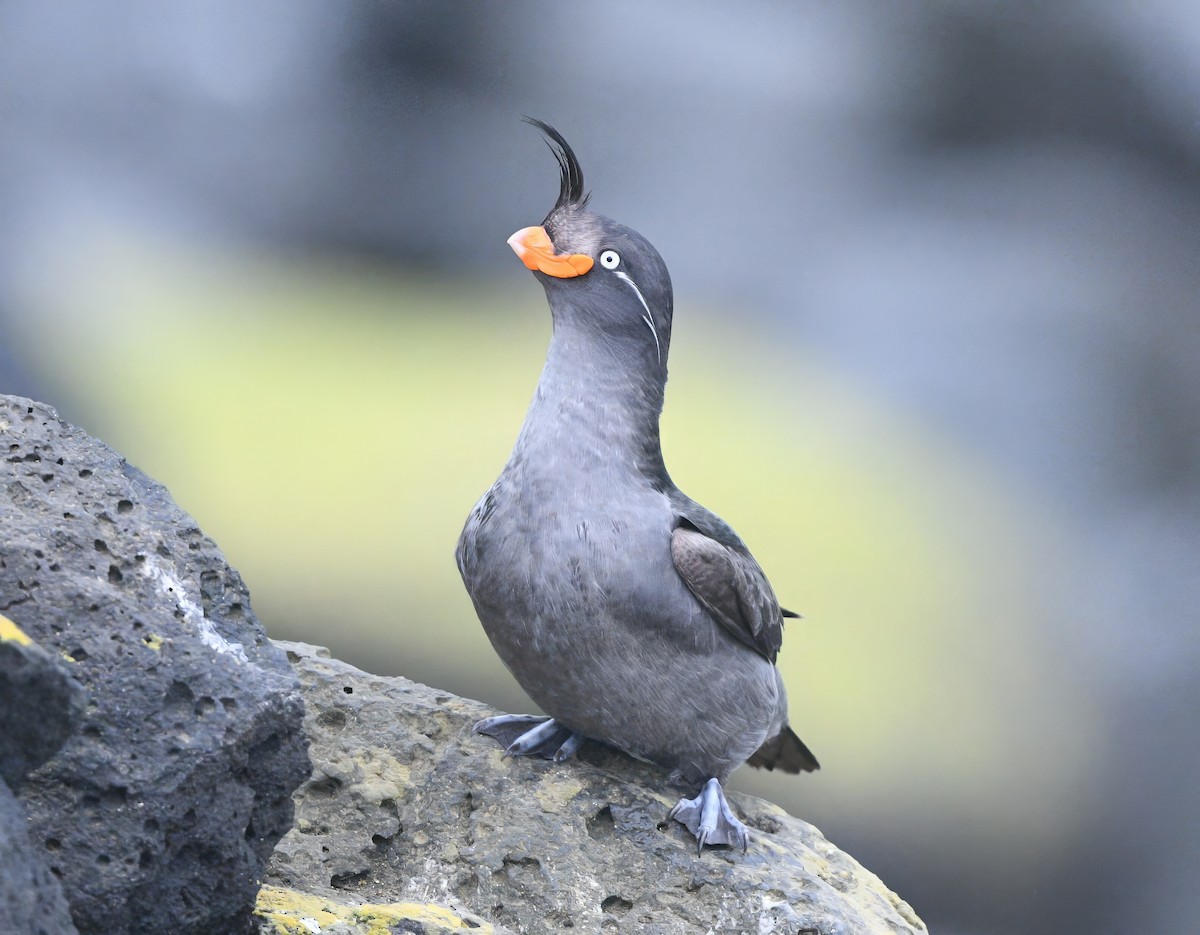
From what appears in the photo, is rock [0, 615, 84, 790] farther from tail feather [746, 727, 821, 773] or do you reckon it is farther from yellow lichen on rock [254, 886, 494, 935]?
tail feather [746, 727, 821, 773]

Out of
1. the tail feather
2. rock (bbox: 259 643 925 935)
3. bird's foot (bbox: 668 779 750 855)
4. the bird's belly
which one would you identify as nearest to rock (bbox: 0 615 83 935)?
rock (bbox: 259 643 925 935)

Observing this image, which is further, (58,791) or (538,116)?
(538,116)

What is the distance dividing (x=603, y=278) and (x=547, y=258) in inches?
6.3

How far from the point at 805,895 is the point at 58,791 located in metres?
1.94

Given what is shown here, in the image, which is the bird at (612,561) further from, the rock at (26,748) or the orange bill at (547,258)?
the rock at (26,748)

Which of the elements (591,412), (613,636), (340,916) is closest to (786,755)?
(613,636)

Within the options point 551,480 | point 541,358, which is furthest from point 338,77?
point 551,480

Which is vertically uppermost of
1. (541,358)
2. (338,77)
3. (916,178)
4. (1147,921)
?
(916,178)

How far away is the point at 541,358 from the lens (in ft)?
21.6

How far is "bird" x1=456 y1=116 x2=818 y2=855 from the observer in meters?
3.42

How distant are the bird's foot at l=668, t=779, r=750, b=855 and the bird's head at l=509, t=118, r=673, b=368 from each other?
121 cm

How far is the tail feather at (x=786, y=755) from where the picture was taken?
4262 millimetres

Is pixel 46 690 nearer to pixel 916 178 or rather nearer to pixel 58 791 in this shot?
pixel 58 791

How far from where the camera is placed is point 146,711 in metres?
2.26
